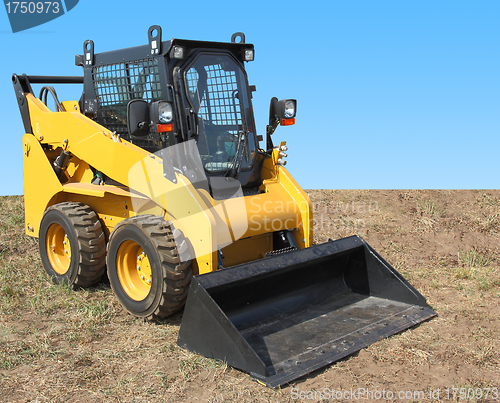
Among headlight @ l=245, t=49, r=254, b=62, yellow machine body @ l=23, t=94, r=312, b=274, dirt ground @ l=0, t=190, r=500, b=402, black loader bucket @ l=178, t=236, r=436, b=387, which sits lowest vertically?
dirt ground @ l=0, t=190, r=500, b=402

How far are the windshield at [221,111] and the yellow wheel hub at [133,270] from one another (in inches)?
43.2

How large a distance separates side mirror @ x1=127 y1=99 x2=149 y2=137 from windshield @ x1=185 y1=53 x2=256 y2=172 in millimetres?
514

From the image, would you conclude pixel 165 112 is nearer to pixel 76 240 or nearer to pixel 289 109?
pixel 289 109

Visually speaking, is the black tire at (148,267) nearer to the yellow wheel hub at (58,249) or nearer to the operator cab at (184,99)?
the operator cab at (184,99)

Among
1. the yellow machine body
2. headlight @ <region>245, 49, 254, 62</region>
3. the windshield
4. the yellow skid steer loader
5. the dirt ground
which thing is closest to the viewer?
the dirt ground

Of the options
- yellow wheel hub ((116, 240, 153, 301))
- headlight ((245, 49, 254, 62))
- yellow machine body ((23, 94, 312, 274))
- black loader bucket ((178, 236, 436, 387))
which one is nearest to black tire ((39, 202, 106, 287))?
yellow machine body ((23, 94, 312, 274))

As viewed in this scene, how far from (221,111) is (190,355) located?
2557 millimetres

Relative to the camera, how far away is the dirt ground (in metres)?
3.68

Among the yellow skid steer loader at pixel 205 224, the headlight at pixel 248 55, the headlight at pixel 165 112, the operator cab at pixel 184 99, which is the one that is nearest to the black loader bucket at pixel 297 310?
the yellow skid steer loader at pixel 205 224

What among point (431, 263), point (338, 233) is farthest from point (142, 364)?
point (338, 233)

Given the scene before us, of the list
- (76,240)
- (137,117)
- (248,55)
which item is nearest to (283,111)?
(248,55)

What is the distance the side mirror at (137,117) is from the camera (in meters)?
4.74

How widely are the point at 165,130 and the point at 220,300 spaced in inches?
65.2

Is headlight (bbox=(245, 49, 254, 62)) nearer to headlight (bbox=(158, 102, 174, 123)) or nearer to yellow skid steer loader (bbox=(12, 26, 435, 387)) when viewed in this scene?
yellow skid steer loader (bbox=(12, 26, 435, 387))
